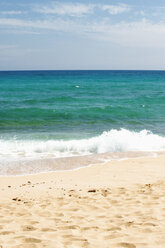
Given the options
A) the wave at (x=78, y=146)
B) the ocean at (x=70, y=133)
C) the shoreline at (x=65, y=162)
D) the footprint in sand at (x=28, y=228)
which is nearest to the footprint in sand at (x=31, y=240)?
the footprint in sand at (x=28, y=228)

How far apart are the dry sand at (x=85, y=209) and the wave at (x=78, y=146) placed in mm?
2639

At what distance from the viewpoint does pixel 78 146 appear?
12.2 metres

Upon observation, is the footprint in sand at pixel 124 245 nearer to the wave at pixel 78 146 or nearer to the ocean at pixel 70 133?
the ocean at pixel 70 133

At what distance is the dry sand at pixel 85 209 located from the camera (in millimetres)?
4281

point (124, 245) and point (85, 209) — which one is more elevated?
point (124, 245)

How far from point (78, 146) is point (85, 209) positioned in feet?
21.6

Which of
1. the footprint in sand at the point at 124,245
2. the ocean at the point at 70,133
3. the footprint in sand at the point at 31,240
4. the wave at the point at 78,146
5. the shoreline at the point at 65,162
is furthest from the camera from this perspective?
the wave at the point at 78,146

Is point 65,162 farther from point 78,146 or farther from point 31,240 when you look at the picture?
point 31,240

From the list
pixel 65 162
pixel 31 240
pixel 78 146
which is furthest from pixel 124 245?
A: pixel 78 146

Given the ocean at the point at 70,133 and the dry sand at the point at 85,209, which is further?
the ocean at the point at 70,133

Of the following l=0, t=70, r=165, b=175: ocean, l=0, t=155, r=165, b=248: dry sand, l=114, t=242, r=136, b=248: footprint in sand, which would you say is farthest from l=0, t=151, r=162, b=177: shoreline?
l=114, t=242, r=136, b=248: footprint in sand

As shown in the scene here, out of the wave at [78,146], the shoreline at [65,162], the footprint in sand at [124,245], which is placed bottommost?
the shoreline at [65,162]

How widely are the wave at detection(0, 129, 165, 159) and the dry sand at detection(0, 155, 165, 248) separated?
2639mm

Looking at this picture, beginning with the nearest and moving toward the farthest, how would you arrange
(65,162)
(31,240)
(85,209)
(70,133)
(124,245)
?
(124,245) < (31,240) < (85,209) < (65,162) < (70,133)
